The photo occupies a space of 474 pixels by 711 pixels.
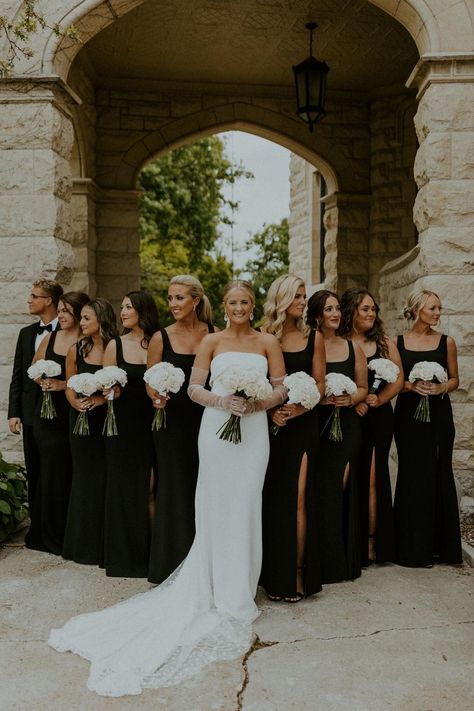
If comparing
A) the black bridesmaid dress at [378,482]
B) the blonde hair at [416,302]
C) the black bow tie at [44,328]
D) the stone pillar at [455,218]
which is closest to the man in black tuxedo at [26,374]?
the black bow tie at [44,328]

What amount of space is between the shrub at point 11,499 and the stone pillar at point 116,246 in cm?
612

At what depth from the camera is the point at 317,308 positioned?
5266 millimetres

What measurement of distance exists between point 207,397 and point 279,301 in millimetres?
830

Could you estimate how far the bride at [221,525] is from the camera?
4.18 m

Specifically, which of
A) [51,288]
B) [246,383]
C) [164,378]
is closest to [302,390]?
[246,383]

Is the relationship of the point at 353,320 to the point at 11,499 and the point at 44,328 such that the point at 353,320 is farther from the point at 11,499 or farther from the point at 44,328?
the point at 11,499

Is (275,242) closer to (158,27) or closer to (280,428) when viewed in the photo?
(158,27)

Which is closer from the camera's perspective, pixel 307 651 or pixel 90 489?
pixel 307 651

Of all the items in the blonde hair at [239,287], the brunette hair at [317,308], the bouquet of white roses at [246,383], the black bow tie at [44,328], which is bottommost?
the bouquet of white roses at [246,383]

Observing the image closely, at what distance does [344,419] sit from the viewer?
5191 mm

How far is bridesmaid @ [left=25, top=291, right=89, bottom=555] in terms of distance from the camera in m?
5.71

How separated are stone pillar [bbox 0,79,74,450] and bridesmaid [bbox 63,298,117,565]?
1525mm

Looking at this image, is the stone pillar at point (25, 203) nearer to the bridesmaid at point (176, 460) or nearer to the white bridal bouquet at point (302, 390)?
the bridesmaid at point (176, 460)

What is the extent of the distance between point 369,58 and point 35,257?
21.0 ft
